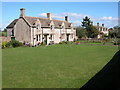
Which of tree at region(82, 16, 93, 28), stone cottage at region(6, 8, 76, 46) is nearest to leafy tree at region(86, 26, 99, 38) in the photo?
tree at region(82, 16, 93, 28)

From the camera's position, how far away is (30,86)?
7109mm

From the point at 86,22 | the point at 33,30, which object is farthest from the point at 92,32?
the point at 33,30

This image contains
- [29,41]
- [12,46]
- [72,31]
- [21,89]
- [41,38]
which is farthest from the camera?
[72,31]

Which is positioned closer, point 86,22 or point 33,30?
point 33,30

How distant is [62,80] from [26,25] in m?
31.5

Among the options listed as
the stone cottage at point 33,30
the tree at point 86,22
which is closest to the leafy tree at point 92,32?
the tree at point 86,22

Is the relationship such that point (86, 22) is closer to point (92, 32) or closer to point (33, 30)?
point (92, 32)

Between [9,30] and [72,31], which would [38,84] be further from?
[72,31]

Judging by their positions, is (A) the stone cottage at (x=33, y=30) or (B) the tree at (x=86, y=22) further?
(B) the tree at (x=86, y=22)

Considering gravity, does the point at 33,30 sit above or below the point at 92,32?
below

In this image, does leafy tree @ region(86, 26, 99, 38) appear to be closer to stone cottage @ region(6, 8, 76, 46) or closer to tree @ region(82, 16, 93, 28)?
tree @ region(82, 16, 93, 28)

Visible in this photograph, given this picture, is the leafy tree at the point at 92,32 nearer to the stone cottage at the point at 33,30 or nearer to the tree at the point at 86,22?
the tree at the point at 86,22

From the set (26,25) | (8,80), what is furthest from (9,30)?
(8,80)

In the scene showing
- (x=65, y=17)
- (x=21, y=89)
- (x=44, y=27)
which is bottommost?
(x=21, y=89)
